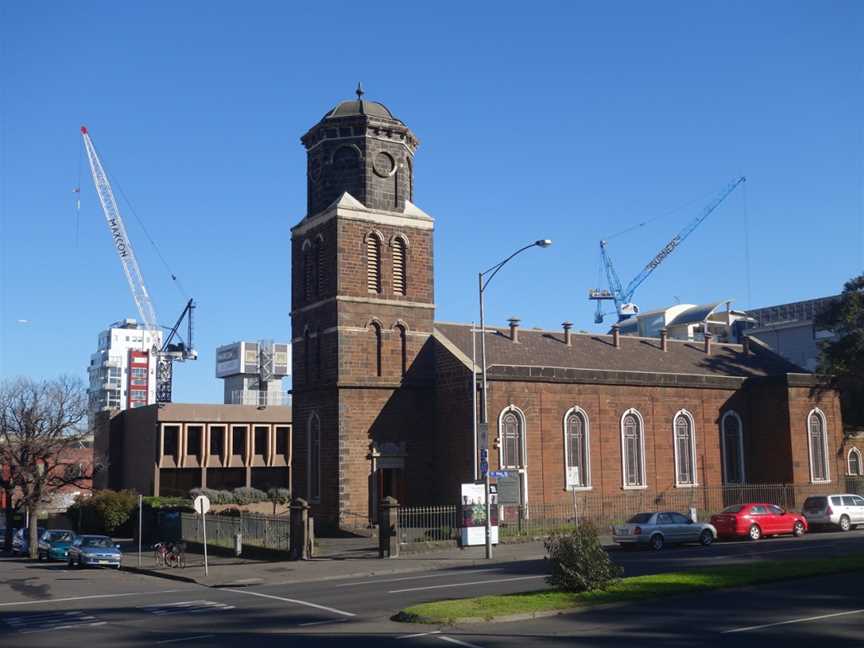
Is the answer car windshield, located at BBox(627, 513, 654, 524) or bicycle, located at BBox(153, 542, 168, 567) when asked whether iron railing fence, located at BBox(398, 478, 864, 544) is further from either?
bicycle, located at BBox(153, 542, 168, 567)

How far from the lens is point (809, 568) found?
74.1ft

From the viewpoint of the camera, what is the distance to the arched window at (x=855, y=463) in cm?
5678

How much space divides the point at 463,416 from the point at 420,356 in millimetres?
4303

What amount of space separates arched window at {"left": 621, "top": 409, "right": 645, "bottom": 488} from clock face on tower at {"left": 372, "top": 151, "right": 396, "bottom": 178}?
17.2 m

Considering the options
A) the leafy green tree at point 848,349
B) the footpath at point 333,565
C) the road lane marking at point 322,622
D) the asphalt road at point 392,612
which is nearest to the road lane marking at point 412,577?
the asphalt road at point 392,612

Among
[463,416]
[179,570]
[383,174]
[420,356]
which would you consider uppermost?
[383,174]

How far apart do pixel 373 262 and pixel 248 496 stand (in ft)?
96.0

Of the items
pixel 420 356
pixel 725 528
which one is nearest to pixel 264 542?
pixel 420 356

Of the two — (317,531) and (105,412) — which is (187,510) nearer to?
(317,531)

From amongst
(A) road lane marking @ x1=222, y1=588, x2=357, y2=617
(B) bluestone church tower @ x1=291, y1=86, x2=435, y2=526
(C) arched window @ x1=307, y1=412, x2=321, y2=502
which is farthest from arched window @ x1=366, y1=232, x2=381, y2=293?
(A) road lane marking @ x1=222, y1=588, x2=357, y2=617

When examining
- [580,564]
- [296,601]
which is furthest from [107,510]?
[580,564]

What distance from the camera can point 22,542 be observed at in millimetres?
47688

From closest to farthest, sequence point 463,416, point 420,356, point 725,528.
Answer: point 725,528 < point 463,416 < point 420,356

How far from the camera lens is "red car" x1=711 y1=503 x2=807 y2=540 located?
117ft
